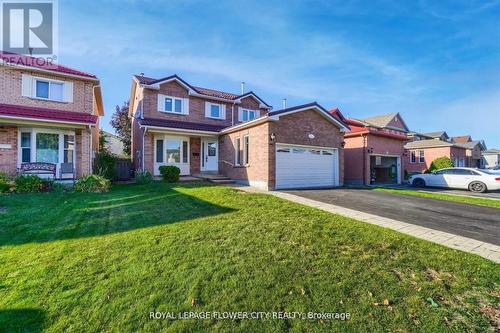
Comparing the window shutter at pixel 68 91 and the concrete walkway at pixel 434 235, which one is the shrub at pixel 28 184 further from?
the concrete walkway at pixel 434 235

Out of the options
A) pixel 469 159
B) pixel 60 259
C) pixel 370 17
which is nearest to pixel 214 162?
pixel 370 17

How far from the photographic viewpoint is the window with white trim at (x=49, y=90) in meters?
13.6

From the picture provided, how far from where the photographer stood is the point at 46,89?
13.8 meters

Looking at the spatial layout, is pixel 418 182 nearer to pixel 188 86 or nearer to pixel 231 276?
pixel 188 86

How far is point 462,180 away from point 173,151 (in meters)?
19.8

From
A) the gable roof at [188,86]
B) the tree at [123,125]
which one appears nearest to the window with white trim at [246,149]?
the gable roof at [188,86]

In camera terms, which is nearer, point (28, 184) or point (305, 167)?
point (28, 184)

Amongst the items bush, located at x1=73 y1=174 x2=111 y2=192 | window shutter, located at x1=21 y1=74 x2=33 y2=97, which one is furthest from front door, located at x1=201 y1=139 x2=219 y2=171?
window shutter, located at x1=21 y1=74 x2=33 y2=97

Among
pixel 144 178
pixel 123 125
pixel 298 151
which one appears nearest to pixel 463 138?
pixel 298 151

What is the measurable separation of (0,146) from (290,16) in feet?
50.8

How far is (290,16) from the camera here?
993cm

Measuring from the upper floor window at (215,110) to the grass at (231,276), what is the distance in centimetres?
1391

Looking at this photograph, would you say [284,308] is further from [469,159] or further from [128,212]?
[469,159]

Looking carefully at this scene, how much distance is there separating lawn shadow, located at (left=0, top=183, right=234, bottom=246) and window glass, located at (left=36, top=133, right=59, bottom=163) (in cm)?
548
